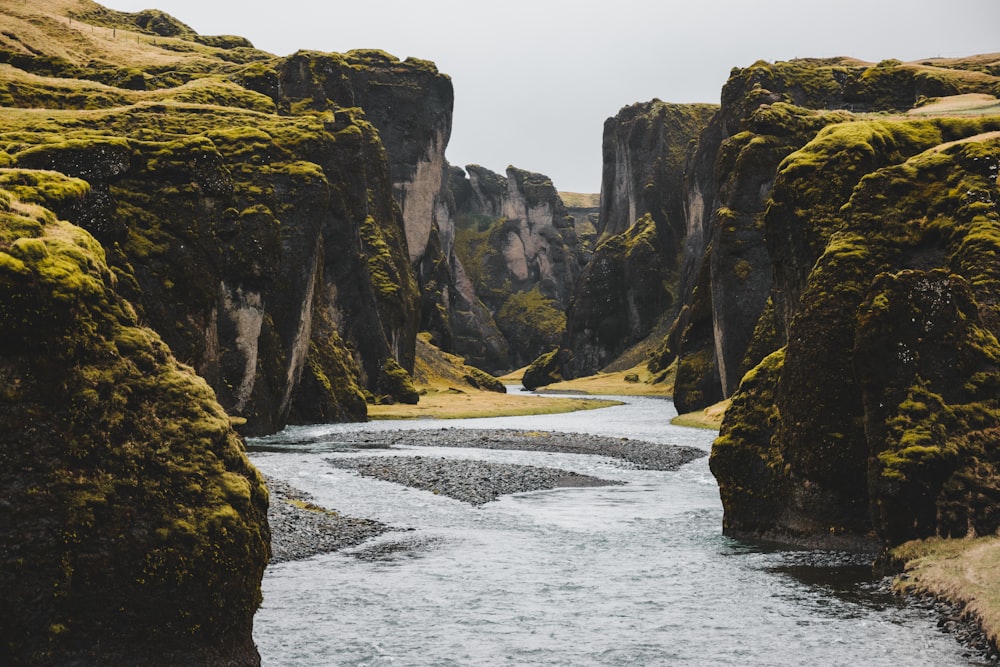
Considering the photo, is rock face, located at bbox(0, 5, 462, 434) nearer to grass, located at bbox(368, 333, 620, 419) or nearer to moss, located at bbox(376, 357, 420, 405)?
moss, located at bbox(376, 357, 420, 405)

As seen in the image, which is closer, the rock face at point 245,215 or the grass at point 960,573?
the grass at point 960,573

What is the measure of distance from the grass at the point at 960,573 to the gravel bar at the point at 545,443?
29266 mm

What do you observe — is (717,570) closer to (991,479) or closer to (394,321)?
(991,479)

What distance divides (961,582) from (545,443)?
155 feet

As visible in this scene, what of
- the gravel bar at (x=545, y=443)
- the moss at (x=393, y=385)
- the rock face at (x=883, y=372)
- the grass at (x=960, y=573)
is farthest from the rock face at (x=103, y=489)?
the moss at (x=393, y=385)

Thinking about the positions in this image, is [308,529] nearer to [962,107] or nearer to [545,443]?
[545,443]

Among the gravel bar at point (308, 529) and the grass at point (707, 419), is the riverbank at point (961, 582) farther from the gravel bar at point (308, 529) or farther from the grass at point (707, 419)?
the grass at point (707, 419)

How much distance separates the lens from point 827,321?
29422mm

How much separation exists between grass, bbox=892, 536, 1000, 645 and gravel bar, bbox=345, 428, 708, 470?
96.0 ft

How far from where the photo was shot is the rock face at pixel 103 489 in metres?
13.7

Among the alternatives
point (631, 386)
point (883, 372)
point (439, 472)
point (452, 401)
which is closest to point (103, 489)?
point (883, 372)

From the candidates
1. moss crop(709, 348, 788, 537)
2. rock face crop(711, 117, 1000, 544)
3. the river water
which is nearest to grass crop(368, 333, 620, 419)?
the river water

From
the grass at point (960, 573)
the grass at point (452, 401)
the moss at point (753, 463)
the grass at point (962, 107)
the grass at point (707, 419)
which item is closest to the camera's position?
the grass at point (960, 573)

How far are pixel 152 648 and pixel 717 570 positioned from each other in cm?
1653
